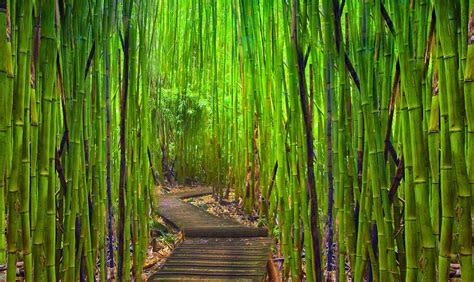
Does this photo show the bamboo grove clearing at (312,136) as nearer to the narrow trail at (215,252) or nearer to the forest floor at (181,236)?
the narrow trail at (215,252)

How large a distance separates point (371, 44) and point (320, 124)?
0.95 m

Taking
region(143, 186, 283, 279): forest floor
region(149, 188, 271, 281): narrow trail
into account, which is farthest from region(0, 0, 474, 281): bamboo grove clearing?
region(143, 186, 283, 279): forest floor

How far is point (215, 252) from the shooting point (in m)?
2.03

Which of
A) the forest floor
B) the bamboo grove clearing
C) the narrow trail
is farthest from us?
the forest floor

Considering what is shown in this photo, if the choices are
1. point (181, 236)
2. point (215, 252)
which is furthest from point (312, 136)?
point (181, 236)

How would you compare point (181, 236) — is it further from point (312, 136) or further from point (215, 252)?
point (312, 136)

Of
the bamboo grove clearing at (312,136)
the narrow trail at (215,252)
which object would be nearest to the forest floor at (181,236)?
the narrow trail at (215,252)

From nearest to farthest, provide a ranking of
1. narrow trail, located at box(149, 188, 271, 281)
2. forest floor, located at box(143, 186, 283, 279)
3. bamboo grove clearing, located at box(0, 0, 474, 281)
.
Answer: bamboo grove clearing, located at box(0, 0, 474, 281) → narrow trail, located at box(149, 188, 271, 281) → forest floor, located at box(143, 186, 283, 279)

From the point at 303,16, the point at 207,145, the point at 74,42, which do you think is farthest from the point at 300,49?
the point at 207,145

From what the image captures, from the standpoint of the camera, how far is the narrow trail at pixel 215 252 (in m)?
1.65

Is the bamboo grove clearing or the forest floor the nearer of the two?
the bamboo grove clearing

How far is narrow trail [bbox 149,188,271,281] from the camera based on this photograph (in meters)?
1.65

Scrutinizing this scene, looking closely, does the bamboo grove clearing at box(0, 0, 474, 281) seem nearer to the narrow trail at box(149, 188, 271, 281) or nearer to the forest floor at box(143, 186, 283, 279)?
the narrow trail at box(149, 188, 271, 281)

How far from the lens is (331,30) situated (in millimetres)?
1148
